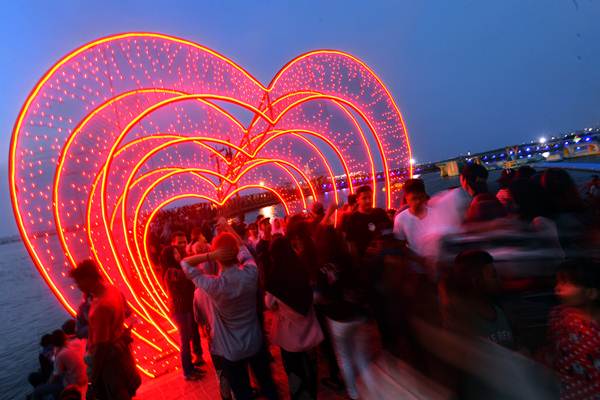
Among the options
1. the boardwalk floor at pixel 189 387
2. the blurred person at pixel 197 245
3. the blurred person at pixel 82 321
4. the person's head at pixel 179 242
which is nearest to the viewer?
the blurred person at pixel 82 321

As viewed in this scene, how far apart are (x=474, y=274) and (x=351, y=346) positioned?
5.25ft

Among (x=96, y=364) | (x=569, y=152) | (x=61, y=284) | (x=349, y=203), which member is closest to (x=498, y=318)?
(x=96, y=364)

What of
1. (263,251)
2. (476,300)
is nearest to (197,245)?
(263,251)

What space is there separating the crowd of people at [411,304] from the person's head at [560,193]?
1 cm

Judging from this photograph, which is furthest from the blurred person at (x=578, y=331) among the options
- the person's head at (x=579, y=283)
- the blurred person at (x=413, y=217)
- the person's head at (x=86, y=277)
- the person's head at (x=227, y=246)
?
the person's head at (x=86, y=277)

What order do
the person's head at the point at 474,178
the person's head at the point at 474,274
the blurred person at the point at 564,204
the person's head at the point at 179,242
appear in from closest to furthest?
1. the person's head at the point at 474,274
2. the blurred person at the point at 564,204
3. the person's head at the point at 474,178
4. the person's head at the point at 179,242

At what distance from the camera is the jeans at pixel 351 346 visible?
3133 mm

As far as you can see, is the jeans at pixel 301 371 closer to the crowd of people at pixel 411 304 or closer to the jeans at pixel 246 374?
the crowd of people at pixel 411 304

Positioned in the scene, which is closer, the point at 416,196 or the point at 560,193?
the point at 560,193

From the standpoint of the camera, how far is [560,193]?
289 centimetres

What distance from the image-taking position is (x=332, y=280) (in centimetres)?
332

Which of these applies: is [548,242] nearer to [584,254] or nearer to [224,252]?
[584,254]

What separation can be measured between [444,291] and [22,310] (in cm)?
2492

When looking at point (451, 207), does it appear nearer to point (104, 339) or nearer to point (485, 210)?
A: point (485, 210)
